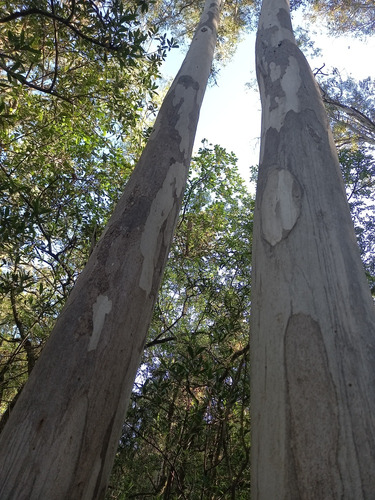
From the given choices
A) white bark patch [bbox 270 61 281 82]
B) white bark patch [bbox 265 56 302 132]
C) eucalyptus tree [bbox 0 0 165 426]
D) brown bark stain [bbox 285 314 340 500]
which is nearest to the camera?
brown bark stain [bbox 285 314 340 500]

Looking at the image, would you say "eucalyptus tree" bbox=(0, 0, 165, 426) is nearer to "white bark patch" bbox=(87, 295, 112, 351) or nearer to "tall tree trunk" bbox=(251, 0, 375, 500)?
"white bark patch" bbox=(87, 295, 112, 351)

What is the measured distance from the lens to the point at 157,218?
5.13ft

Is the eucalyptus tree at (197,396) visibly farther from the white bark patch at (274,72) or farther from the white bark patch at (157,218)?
the white bark patch at (274,72)

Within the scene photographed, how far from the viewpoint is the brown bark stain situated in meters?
0.56

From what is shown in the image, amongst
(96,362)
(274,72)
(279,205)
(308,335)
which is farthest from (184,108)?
(308,335)

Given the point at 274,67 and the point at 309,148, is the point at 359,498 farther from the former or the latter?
the point at 274,67

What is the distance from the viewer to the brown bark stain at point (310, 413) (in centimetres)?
56

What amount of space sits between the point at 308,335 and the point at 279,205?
43 centimetres

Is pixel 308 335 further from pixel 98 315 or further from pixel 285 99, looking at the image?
pixel 285 99

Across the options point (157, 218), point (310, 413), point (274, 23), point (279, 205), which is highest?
point (274, 23)

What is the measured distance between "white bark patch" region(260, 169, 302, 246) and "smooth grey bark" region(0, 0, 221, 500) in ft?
1.69

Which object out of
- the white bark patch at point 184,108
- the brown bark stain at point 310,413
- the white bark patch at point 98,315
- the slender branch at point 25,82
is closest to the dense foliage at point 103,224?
the slender branch at point 25,82

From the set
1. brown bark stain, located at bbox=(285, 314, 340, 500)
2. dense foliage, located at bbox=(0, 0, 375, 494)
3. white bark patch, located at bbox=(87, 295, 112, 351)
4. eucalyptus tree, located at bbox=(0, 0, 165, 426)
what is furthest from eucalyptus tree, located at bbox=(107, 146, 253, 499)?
brown bark stain, located at bbox=(285, 314, 340, 500)

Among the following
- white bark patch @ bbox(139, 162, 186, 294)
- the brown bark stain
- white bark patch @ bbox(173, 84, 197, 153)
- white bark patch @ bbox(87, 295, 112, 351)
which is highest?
white bark patch @ bbox(173, 84, 197, 153)
